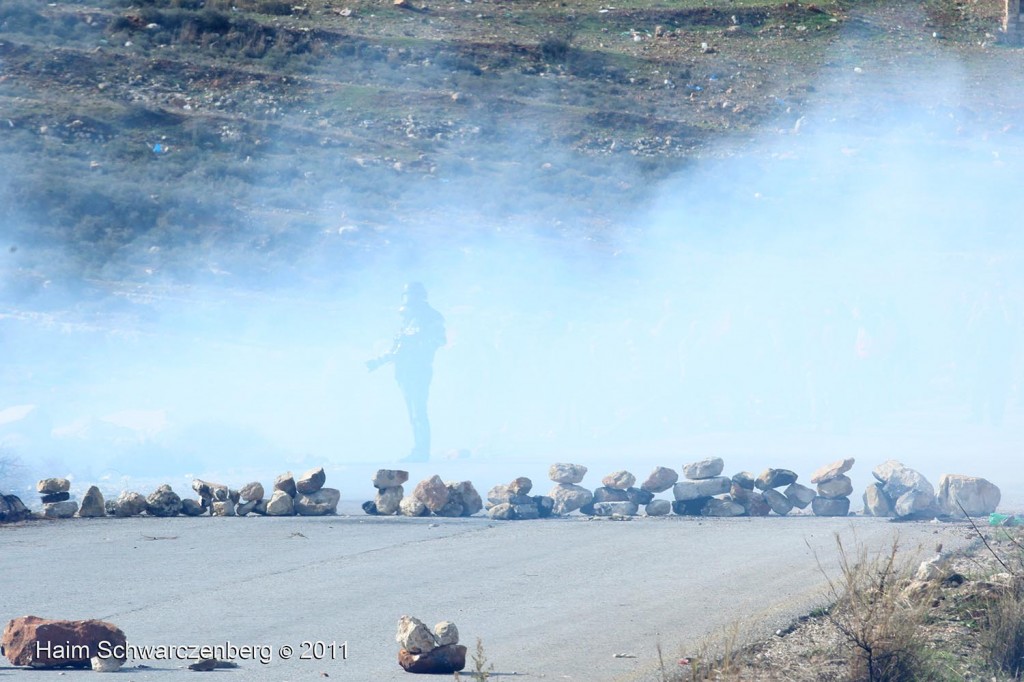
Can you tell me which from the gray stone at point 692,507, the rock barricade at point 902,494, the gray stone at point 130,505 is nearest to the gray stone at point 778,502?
the gray stone at point 692,507

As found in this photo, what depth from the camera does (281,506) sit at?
1103 centimetres

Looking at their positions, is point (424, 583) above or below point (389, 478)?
below

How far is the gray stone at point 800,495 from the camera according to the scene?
37.0ft

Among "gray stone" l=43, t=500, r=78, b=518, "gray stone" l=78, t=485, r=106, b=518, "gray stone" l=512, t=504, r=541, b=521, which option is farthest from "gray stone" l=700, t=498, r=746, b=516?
"gray stone" l=43, t=500, r=78, b=518

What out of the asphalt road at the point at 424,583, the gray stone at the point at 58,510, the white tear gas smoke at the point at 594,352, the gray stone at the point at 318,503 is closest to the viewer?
the asphalt road at the point at 424,583

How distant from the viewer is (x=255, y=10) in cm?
3603

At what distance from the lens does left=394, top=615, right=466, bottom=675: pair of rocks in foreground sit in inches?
226

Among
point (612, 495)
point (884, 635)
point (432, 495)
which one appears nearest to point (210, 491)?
point (432, 495)

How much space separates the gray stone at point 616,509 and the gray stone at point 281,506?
2.32 meters

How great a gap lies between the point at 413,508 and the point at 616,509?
1547 millimetres

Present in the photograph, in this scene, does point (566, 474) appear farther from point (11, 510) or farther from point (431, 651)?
point (431, 651)

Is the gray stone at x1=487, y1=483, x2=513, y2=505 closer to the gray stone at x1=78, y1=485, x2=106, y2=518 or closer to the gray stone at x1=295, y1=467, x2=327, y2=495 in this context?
the gray stone at x1=295, y1=467, x2=327, y2=495

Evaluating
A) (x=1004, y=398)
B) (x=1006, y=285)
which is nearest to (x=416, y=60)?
(x=1006, y=285)

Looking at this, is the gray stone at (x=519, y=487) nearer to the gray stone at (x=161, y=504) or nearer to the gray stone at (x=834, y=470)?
the gray stone at (x=834, y=470)
